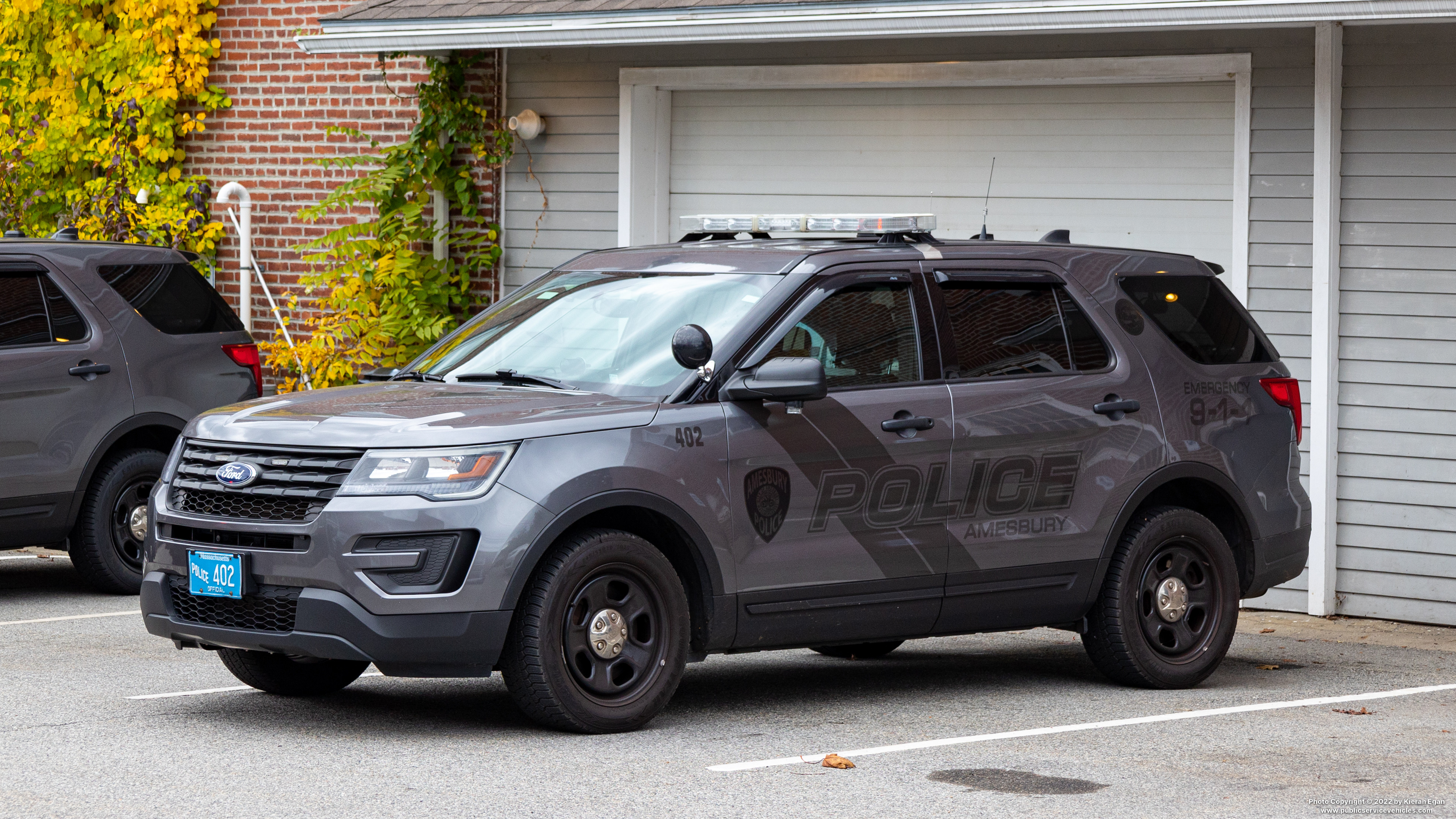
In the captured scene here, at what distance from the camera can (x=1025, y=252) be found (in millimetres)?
8164

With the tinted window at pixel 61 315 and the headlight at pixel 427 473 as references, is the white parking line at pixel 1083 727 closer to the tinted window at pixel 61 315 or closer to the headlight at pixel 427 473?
the headlight at pixel 427 473

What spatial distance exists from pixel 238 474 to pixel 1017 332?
3131mm

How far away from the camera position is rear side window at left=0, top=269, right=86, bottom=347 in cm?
1009

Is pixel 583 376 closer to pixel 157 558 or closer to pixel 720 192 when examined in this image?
pixel 157 558

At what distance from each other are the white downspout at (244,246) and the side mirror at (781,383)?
8.00m

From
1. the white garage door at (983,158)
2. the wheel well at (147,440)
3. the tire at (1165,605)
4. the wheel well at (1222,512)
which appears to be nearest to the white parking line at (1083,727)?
the tire at (1165,605)

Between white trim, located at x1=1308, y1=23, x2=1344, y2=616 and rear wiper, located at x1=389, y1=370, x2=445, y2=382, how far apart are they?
536 centimetres

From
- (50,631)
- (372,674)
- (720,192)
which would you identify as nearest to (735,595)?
(372,674)

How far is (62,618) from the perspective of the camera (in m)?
9.80

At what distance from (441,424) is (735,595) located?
1244 mm

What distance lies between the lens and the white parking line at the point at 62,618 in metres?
9.62

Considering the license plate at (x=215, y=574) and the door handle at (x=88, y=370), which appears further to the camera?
the door handle at (x=88, y=370)

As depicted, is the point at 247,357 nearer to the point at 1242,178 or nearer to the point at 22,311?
the point at 22,311

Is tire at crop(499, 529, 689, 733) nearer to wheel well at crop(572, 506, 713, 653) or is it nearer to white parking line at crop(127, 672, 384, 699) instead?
wheel well at crop(572, 506, 713, 653)
